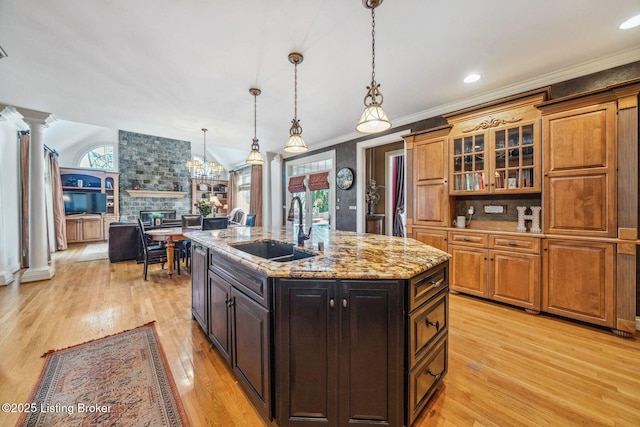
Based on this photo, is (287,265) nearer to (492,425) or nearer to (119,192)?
(492,425)

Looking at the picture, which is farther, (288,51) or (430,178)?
(430,178)

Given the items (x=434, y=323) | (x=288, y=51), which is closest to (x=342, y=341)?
(x=434, y=323)

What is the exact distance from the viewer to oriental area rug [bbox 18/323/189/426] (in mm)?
1396

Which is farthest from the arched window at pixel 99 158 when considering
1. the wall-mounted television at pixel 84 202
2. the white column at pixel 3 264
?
the white column at pixel 3 264

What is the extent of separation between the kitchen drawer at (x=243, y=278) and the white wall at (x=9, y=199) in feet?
14.3

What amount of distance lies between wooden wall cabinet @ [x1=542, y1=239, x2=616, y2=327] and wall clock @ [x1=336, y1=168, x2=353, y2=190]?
10.4 ft

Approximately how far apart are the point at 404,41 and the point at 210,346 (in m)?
3.21

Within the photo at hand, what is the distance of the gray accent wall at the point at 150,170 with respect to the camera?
842cm

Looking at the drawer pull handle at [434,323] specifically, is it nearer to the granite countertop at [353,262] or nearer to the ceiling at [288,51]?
the granite countertop at [353,262]

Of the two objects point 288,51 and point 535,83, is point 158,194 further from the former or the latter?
point 535,83

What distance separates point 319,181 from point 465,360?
4501 mm

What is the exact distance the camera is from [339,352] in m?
1.22

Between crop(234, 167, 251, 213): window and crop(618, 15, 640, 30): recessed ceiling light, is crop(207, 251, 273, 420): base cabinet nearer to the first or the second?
crop(618, 15, 640, 30): recessed ceiling light

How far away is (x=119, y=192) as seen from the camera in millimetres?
8289
